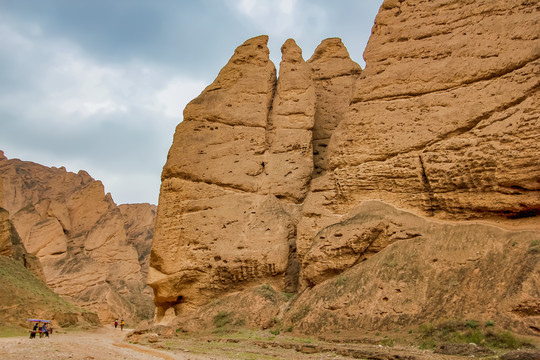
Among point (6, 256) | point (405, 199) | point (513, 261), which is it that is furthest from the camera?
point (6, 256)

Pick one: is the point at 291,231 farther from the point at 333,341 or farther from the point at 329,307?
the point at 333,341

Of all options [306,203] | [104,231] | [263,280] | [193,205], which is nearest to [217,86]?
[193,205]

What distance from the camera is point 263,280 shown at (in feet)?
68.3

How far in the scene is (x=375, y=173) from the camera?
18391 mm

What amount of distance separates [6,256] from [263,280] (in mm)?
21749

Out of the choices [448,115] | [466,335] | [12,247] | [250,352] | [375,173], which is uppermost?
[448,115]

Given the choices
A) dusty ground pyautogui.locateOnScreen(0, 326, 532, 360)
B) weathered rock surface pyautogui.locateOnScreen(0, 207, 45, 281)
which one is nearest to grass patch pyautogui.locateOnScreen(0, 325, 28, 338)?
weathered rock surface pyautogui.locateOnScreen(0, 207, 45, 281)

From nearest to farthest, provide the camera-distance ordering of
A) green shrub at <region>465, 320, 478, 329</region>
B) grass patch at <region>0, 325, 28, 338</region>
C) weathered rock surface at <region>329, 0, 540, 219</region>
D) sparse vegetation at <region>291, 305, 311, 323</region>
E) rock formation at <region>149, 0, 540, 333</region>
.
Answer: green shrub at <region>465, 320, 478, 329</region> → rock formation at <region>149, 0, 540, 333</region> → weathered rock surface at <region>329, 0, 540, 219</region> → sparse vegetation at <region>291, 305, 311, 323</region> → grass patch at <region>0, 325, 28, 338</region>

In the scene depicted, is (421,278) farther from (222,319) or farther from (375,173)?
(222,319)

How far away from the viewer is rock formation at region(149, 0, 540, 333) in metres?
14.9

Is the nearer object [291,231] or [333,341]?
[333,341]

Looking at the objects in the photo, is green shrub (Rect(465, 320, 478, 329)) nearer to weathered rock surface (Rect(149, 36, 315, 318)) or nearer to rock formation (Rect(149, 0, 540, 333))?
rock formation (Rect(149, 0, 540, 333))

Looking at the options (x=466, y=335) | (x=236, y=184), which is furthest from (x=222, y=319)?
(x=466, y=335)

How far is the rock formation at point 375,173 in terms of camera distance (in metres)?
14.9
